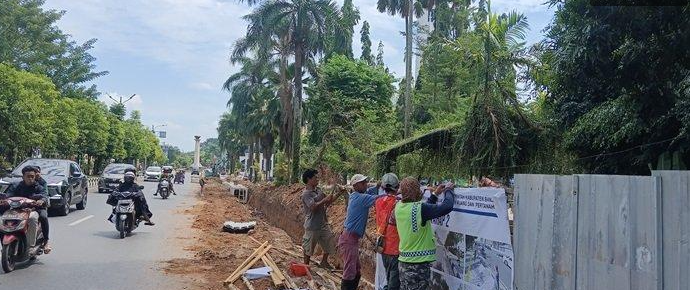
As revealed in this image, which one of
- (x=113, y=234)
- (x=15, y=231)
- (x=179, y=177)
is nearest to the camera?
(x=15, y=231)

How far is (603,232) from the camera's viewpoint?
3.80 metres

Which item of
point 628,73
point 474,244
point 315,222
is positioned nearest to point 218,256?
point 315,222

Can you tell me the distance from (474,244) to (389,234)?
3.86 ft

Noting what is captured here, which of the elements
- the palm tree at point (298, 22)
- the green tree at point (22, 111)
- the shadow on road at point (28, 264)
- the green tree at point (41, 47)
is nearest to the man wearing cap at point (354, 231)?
the shadow on road at point (28, 264)

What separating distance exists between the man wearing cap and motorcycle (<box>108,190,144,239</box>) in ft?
24.4

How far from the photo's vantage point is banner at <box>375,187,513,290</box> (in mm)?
→ 4766

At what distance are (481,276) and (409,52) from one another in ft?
82.4

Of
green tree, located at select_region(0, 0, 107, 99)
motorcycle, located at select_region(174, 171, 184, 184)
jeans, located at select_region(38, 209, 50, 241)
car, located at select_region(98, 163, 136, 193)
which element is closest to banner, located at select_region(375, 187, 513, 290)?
jeans, located at select_region(38, 209, 50, 241)

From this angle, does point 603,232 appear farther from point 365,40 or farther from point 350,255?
point 365,40

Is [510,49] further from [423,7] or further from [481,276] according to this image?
[423,7]

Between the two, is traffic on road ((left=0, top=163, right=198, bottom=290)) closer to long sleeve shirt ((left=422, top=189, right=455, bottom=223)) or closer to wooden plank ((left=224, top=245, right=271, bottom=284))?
wooden plank ((left=224, top=245, right=271, bottom=284))

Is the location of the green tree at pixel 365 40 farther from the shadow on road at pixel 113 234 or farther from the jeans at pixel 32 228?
the jeans at pixel 32 228

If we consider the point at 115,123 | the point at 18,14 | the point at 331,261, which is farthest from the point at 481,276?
the point at 115,123

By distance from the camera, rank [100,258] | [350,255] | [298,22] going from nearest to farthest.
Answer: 1. [350,255]
2. [100,258]
3. [298,22]
